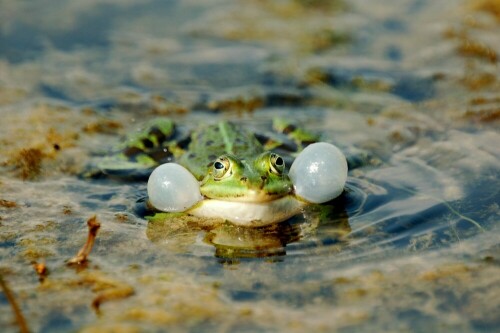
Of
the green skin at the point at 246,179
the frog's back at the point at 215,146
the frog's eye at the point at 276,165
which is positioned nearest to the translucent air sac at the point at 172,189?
the green skin at the point at 246,179

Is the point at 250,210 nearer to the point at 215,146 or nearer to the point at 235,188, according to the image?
the point at 235,188

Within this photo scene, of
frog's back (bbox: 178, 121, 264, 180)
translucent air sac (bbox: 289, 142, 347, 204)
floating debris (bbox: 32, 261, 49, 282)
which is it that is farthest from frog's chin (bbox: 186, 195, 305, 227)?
floating debris (bbox: 32, 261, 49, 282)

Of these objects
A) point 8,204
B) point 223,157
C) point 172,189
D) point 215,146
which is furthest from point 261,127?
point 8,204

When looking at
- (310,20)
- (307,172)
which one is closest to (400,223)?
(307,172)

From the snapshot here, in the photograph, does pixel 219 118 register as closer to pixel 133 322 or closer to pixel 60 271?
pixel 60 271

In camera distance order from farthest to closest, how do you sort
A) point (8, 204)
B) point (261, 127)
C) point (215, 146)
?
point (261, 127) < point (215, 146) < point (8, 204)

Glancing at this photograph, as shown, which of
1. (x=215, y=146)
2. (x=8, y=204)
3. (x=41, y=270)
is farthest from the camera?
(x=215, y=146)

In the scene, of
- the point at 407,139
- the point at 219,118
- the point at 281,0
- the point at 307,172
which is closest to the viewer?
the point at 307,172
